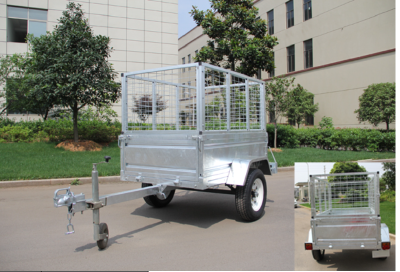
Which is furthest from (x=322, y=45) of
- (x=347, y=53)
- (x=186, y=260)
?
(x=186, y=260)

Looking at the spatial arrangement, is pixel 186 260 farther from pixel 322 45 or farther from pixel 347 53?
pixel 322 45

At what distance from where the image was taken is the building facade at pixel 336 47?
2223cm

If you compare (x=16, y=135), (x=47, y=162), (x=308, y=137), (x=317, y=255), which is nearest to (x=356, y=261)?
(x=317, y=255)

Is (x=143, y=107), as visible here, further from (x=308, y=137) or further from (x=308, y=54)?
(x=308, y=54)

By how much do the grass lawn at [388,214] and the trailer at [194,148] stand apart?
1.27m

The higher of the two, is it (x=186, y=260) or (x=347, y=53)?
(x=347, y=53)

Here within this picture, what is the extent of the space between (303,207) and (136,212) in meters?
3.17

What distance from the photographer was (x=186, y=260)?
13.5ft

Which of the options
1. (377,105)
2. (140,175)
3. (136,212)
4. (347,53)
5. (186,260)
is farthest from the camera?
(347,53)

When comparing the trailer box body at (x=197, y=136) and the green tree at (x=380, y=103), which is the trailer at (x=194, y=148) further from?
the green tree at (x=380, y=103)

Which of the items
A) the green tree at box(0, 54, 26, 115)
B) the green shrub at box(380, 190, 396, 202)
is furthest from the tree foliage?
the green tree at box(0, 54, 26, 115)

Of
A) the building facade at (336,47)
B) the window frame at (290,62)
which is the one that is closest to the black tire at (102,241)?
the building facade at (336,47)

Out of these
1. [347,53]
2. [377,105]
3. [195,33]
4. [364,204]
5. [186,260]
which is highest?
[195,33]

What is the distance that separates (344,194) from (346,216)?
506mm
